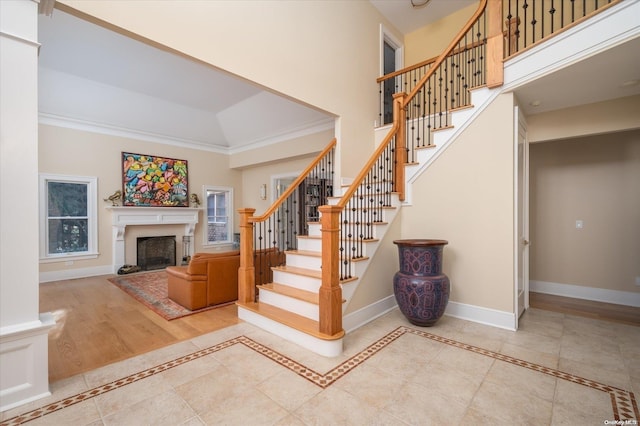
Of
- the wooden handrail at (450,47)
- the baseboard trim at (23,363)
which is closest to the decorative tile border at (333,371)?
the baseboard trim at (23,363)

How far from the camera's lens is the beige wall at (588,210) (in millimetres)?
3883

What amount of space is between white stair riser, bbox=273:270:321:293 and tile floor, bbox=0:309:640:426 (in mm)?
628

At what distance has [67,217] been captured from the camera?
5.68 m

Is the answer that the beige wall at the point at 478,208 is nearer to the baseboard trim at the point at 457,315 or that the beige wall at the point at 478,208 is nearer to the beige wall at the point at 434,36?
the baseboard trim at the point at 457,315

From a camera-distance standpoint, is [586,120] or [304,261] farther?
[304,261]

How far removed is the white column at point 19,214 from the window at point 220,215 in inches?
239

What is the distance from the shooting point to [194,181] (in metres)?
7.45

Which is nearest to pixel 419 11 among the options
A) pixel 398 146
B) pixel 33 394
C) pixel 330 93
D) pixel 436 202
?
pixel 330 93

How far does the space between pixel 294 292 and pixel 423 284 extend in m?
1.41

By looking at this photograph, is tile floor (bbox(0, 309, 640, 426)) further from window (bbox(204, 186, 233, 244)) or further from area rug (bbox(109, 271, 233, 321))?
window (bbox(204, 186, 233, 244))

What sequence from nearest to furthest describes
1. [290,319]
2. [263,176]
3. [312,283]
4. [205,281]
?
[290,319] < [312,283] < [205,281] < [263,176]

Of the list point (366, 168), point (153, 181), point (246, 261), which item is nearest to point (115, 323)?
point (246, 261)

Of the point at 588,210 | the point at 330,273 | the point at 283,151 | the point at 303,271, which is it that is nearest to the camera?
the point at 330,273

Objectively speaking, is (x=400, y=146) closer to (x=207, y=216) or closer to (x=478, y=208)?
(x=478, y=208)
